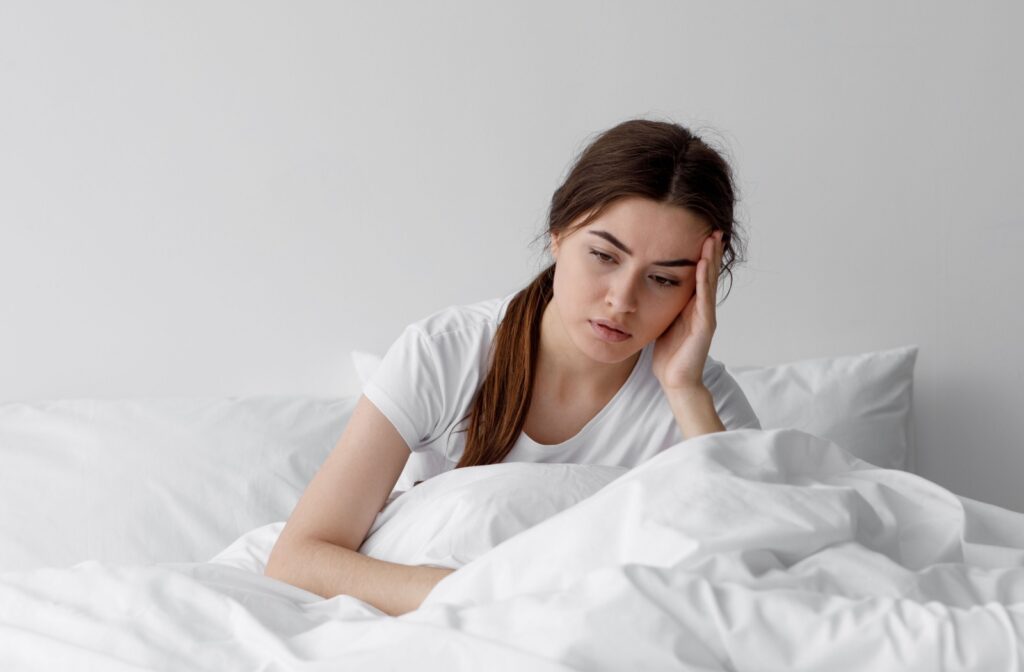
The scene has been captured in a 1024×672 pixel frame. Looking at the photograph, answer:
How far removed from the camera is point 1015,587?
112cm

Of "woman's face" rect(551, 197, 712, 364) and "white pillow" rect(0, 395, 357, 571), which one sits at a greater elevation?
"woman's face" rect(551, 197, 712, 364)

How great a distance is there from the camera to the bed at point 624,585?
0.93 m

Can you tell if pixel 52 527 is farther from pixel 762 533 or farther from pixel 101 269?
pixel 762 533

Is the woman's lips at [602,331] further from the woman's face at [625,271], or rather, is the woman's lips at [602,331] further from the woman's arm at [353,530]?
the woman's arm at [353,530]

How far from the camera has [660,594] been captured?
96 centimetres

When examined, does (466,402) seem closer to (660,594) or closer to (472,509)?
(472,509)

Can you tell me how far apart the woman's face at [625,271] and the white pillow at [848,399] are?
60 centimetres

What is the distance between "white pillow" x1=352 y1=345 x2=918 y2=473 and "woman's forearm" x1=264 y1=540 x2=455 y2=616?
2.44 ft

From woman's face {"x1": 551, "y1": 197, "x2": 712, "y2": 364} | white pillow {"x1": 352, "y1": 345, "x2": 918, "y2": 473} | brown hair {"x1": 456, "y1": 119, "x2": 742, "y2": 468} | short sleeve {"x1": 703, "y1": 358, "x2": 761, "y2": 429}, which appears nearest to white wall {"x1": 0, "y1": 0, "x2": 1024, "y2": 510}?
white pillow {"x1": 352, "y1": 345, "x2": 918, "y2": 473}

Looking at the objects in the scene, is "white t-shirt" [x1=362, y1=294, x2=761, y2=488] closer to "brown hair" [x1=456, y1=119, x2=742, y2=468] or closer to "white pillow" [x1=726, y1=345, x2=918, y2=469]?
"brown hair" [x1=456, y1=119, x2=742, y2=468]

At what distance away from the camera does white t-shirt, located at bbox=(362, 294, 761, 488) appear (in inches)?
61.1

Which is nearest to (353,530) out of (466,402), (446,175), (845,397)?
(466,402)

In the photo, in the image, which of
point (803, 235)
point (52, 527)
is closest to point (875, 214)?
point (803, 235)

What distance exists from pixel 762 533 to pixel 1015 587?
27 cm
